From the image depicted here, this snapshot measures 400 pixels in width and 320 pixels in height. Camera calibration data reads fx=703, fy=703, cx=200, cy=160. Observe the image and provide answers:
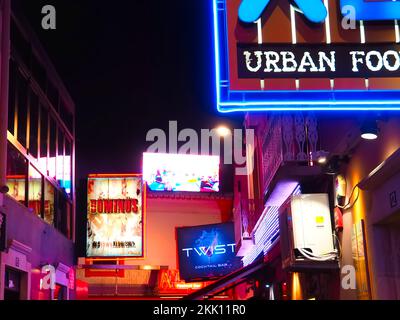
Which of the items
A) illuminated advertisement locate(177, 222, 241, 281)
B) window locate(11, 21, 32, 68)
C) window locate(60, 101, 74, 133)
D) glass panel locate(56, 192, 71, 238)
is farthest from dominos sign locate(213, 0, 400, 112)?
illuminated advertisement locate(177, 222, 241, 281)

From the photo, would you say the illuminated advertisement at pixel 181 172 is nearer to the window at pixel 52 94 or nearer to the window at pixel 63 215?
the window at pixel 63 215

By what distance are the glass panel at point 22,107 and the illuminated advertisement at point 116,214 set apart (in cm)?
882

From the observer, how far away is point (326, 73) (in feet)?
23.1

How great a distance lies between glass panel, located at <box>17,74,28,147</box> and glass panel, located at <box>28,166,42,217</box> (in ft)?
3.04

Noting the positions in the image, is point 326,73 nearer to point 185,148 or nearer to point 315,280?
point 315,280

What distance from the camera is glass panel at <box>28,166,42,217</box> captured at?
15.6m

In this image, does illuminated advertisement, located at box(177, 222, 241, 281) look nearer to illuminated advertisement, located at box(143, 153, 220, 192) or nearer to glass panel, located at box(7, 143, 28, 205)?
illuminated advertisement, located at box(143, 153, 220, 192)

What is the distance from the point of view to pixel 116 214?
78.8 ft

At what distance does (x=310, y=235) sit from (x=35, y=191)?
8.19m

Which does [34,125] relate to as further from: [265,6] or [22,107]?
[265,6]

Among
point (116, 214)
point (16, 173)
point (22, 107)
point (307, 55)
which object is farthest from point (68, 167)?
point (307, 55)

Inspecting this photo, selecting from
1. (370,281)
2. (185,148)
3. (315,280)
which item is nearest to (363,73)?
(370,281)

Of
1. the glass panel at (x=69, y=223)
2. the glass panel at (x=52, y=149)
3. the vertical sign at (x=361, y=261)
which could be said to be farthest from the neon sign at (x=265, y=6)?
the glass panel at (x=69, y=223)

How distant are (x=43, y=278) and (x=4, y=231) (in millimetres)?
3865
